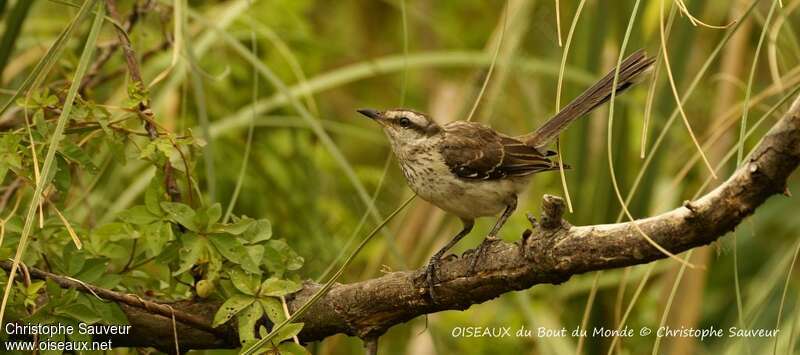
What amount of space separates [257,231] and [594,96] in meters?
1.53

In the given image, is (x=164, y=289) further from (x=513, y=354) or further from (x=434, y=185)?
(x=513, y=354)

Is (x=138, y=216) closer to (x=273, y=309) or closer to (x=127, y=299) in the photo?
(x=127, y=299)

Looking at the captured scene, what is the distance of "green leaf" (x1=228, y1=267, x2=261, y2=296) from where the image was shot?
2.90 meters

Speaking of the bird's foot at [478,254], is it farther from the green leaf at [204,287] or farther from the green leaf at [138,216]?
the green leaf at [138,216]

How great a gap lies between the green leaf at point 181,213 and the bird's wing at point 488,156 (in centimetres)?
138

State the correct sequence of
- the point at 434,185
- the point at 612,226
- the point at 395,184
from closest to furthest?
the point at 612,226
the point at 434,185
the point at 395,184

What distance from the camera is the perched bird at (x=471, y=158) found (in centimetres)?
395

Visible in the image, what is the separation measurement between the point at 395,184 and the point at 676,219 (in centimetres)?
389

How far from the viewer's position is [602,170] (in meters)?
4.69

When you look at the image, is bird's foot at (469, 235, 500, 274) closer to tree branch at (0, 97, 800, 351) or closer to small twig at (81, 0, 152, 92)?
tree branch at (0, 97, 800, 351)

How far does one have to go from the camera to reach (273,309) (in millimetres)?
2918

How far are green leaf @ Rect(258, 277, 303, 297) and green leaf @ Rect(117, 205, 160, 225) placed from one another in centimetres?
37

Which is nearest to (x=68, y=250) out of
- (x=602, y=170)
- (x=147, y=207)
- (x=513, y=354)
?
(x=147, y=207)

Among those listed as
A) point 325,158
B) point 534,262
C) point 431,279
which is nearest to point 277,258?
point 431,279
